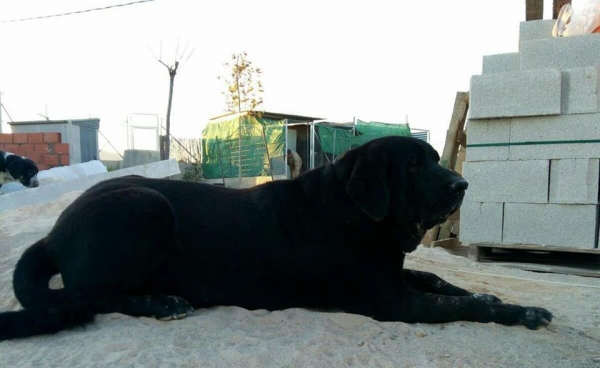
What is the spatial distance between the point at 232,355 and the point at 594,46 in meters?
5.54

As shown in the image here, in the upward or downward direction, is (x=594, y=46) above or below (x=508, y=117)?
above

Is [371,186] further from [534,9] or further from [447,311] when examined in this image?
[534,9]

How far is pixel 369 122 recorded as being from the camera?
17.1 meters

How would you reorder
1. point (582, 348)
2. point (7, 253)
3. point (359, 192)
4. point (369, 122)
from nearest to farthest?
point (582, 348)
point (359, 192)
point (7, 253)
point (369, 122)

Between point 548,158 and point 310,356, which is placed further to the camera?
point 548,158

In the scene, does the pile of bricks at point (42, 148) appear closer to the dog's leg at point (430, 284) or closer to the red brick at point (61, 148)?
the red brick at point (61, 148)

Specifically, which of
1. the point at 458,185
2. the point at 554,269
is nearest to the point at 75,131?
the point at 554,269

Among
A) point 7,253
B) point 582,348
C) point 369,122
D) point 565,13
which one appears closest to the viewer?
point 582,348

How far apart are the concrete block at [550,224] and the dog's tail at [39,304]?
16.1 feet

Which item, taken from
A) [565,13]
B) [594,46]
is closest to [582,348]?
[594,46]

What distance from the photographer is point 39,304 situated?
9.69 feet

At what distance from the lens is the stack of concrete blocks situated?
5.78 metres

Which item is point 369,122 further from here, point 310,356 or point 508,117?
point 310,356

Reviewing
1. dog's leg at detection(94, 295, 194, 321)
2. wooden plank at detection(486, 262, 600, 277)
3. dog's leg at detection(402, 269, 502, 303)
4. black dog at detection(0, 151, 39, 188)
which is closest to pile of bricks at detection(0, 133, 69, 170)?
black dog at detection(0, 151, 39, 188)
